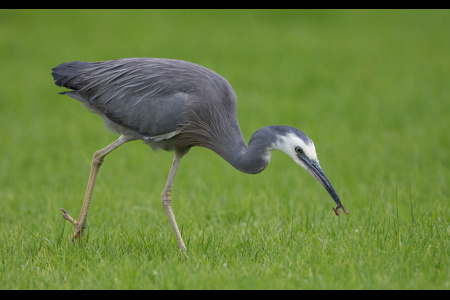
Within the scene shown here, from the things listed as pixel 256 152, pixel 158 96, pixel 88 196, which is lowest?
pixel 88 196

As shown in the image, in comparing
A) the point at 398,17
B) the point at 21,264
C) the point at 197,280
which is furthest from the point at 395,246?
the point at 398,17

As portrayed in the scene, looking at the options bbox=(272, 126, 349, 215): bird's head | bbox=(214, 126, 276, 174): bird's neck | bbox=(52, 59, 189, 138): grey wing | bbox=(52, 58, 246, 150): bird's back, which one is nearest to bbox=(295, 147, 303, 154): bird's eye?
bbox=(272, 126, 349, 215): bird's head

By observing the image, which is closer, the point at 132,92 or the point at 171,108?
the point at 171,108

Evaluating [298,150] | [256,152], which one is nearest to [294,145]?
[298,150]

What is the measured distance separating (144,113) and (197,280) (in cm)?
180

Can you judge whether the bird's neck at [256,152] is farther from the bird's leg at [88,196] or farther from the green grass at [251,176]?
the bird's leg at [88,196]

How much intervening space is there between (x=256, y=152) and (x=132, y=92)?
1421 millimetres

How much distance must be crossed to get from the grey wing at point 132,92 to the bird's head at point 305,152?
1.05 metres

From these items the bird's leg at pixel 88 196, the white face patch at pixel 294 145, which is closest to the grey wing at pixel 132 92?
the bird's leg at pixel 88 196

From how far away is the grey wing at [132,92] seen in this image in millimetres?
5363

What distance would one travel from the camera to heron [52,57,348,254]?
5.27 m

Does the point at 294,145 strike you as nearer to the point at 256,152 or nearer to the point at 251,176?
the point at 256,152

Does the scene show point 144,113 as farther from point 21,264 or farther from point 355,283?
point 355,283

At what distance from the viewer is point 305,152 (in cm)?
472
